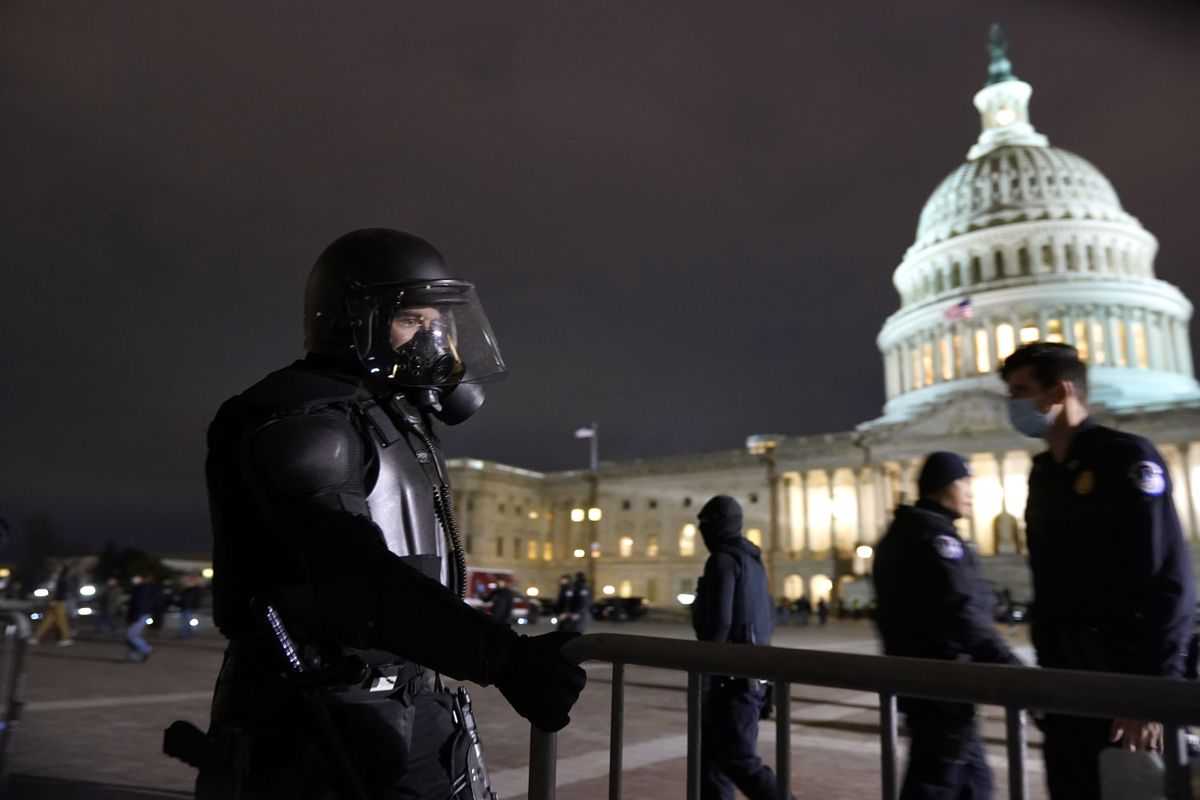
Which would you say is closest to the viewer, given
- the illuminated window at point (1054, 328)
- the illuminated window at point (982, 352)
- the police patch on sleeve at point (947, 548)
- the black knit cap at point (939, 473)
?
the police patch on sleeve at point (947, 548)

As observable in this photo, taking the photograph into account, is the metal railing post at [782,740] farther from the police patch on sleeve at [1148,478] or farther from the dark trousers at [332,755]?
the police patch on sleeve at [1148,478]

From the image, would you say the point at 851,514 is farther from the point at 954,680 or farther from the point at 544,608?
the point at 954,680

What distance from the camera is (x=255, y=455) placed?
7.11 feet

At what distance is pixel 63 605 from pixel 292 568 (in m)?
20.3

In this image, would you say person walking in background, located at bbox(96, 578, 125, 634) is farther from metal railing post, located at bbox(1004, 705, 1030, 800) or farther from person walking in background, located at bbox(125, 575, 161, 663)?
metal railing post, located at bbox(1004, 705, 1030, 800)

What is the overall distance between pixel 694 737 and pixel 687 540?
229ft

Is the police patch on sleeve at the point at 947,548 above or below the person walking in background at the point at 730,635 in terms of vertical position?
above

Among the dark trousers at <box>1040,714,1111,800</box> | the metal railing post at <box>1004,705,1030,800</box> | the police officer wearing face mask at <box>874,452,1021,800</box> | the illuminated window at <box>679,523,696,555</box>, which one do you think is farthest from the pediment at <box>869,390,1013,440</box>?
the metal railing post at <box>1004,705,1030,800</box>

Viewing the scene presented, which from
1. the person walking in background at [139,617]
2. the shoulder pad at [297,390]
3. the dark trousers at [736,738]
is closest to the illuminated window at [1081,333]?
the person walking in background at [139,617]

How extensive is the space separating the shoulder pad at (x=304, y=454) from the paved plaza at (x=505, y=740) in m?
2.10

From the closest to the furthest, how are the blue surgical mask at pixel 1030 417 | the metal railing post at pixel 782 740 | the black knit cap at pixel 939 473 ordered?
the metal railing post at pixel 782 740, the blue surgical mask at pixel 1030 417, the black knit cap at pixel 939 473

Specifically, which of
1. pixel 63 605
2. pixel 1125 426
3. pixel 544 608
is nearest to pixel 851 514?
pixel 1125 426

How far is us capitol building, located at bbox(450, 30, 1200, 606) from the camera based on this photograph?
5725cm

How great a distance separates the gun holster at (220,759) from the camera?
212 centimetres
